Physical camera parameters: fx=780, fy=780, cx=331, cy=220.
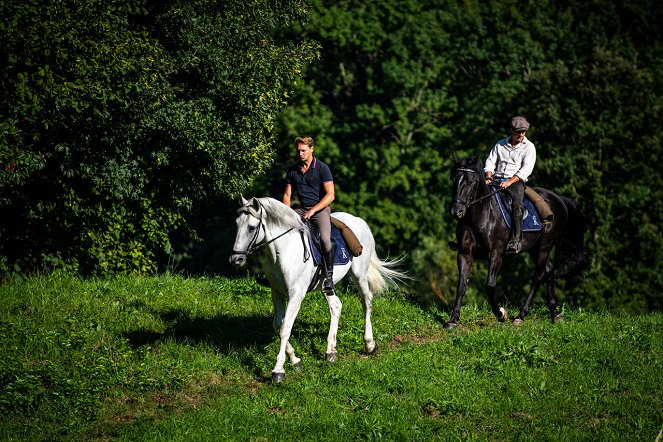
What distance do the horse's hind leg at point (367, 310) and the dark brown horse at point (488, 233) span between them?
80.3 inches

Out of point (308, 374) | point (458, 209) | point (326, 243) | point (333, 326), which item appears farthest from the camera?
point (458, 209)

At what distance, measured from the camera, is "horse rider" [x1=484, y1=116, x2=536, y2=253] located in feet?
50.2

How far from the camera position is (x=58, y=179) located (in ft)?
55.6

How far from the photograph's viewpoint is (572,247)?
57.3 ft

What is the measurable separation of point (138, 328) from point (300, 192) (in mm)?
4157

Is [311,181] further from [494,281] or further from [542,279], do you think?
[542,279]

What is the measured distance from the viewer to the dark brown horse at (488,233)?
47.6 feet

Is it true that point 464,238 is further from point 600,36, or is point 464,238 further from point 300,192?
point 600,36

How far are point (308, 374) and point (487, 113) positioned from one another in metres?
25.2

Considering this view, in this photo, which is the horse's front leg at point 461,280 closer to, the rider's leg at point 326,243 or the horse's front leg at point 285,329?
the rider's leg at point 326,243

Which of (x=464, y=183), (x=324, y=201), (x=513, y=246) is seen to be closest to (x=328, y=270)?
(x=324, y=201)

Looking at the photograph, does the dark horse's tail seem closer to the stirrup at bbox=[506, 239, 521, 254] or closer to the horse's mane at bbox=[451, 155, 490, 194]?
the stirrup at bbox=[506, 239, 521, 254]

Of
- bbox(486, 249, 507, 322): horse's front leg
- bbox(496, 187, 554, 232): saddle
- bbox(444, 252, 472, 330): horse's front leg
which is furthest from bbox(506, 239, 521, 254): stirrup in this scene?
bbox(444, 252, 472, 330): horse's front leg

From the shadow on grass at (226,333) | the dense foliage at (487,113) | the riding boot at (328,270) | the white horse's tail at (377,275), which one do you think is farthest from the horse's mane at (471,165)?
the dense foliage at (487,113)
